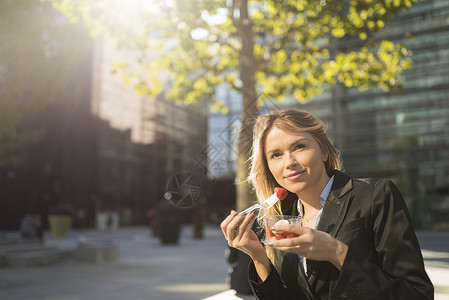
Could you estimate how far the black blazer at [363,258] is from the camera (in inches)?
51.3

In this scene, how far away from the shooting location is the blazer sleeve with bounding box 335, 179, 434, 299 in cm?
129

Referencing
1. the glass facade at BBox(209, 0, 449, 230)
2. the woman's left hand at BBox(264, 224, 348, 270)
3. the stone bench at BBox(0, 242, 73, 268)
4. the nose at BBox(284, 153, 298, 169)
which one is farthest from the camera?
the glass facade at BBox(209, 0, 449, 230)

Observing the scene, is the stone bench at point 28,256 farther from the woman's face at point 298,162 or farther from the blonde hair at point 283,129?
the woman's face at point 298,162

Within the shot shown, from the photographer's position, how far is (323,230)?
1.53m

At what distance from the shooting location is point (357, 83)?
9.95m

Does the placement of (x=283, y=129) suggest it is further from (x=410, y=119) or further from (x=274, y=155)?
(x=410, y=119)

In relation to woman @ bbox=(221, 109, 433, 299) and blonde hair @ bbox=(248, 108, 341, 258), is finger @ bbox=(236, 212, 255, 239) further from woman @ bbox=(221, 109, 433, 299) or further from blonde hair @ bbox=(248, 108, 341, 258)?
blonde hair @ bbox=(248, 108, 341, 258)

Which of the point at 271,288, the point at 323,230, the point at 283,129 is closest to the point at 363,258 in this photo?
the point at 323,230

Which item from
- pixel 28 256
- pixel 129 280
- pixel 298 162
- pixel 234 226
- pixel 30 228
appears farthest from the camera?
pixel 30 228

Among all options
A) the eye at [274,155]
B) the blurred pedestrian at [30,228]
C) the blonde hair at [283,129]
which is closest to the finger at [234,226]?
the blonde hair at [283,129]

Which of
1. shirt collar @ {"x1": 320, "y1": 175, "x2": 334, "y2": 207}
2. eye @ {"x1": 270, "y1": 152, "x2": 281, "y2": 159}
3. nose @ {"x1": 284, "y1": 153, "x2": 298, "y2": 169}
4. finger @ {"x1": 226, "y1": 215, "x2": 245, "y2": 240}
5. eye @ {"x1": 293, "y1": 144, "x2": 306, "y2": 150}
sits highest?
eye @ {"x1": 293, "y1": 144, "x2": 306, "y2": 150}

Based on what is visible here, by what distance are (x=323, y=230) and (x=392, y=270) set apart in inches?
11.4

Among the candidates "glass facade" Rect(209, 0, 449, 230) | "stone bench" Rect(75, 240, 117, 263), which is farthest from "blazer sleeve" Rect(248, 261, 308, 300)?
"glass facade" Rect(209, 0, 449, 230)

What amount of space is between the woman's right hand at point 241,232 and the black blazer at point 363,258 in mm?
191
